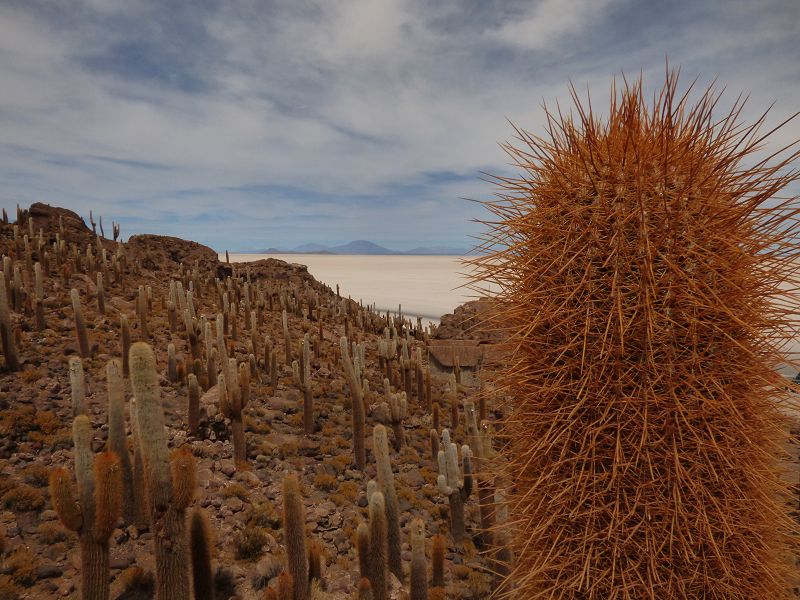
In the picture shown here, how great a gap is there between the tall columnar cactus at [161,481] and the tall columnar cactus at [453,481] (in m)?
4.40

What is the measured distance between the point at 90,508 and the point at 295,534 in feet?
6.23

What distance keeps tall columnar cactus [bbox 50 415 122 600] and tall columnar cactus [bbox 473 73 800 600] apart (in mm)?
3741

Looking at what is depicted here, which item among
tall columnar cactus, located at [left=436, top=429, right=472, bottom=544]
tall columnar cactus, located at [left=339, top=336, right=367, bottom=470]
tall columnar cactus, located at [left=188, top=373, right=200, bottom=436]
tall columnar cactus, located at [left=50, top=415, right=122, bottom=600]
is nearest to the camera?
tall columnar cactus, located at [left=50, top=415, right=122, bottom=600]

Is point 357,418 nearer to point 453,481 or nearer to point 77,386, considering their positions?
point 453,481

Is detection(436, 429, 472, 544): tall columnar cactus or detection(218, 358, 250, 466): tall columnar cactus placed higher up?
detection(218, 358, 250, 466): tall columnar cactus

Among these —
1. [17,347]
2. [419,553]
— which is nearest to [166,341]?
[17,347]

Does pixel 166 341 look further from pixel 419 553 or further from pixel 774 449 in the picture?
pixel 774 449

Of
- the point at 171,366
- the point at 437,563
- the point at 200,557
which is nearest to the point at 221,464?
the point at 171,366

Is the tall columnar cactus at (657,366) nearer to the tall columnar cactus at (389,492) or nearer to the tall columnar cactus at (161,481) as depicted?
the tall columnar cactus at (161,481)

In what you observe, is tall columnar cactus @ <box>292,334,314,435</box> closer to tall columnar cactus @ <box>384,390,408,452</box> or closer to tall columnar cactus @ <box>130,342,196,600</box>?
Result: tall columnar cactus @ <box>384,390,408,452</box>

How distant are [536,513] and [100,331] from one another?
44.6ft

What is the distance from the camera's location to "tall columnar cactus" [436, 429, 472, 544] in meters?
7.58

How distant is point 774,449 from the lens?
2186mm

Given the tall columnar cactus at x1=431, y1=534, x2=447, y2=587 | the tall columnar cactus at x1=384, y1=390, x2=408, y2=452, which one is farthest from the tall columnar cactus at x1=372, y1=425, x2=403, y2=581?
Result: the tall columnar cactus at x1=384, y1=390, x2=408, y2=452
